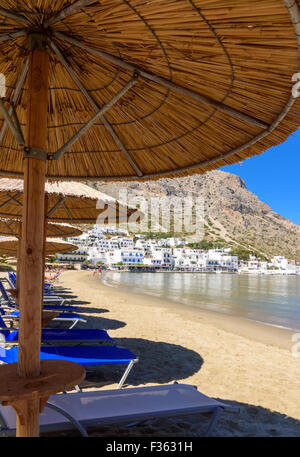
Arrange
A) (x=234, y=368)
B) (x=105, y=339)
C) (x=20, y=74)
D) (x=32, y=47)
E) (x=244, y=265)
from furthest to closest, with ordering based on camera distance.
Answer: (x=244, y=265), (x=234, y=368), (x=105, y=339), (x=20, y=74), (x=32, y=47)

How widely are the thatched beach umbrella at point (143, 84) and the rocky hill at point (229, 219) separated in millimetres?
144604

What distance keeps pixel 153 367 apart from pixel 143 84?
4024 mm

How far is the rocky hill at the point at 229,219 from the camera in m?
154

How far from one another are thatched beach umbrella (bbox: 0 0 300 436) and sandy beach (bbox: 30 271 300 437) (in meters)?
2.31

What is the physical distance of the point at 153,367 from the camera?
4.91 meters

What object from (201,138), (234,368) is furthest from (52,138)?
(234,368)

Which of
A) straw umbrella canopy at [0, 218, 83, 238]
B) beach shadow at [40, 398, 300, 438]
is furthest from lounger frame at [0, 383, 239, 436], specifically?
straw umbrella canopy at [0, 218, 83, 238]

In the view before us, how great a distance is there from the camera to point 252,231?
166875mm

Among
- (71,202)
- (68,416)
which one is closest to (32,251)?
(68,416)

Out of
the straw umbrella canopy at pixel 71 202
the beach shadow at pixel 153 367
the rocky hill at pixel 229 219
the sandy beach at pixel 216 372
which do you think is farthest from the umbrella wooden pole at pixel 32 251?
the rocky hill at pixel 229 219

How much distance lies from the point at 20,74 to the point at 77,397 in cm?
256

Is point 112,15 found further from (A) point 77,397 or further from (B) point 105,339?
(B) point 105,339

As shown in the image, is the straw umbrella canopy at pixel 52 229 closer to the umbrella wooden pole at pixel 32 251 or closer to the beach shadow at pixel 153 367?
the beach shadow at pixel 153 367

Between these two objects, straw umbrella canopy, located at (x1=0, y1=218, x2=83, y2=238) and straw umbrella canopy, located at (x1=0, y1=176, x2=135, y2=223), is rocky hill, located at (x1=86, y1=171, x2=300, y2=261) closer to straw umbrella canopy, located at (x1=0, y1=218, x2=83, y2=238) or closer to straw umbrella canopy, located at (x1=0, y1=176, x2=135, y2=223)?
straw umbrella canopy, located at (x1=0, y1=218, x2=83, y2=238)
